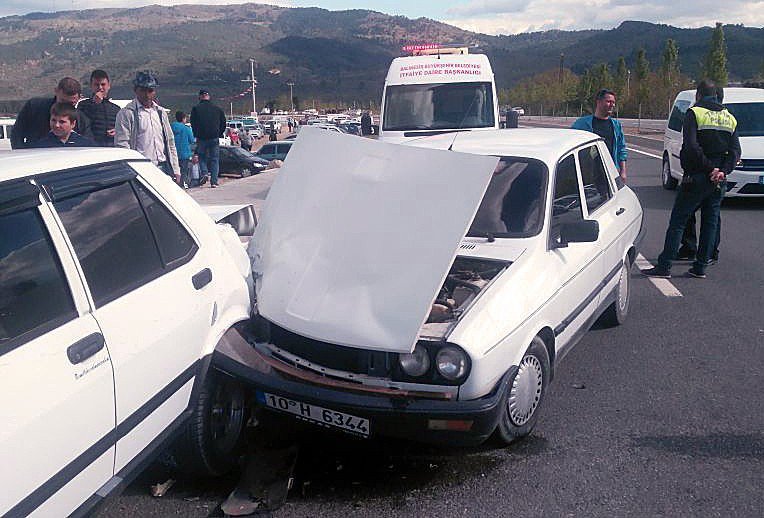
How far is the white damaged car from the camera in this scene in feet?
11.6

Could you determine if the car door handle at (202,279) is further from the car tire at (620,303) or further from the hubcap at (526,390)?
the car tire at (620,303)

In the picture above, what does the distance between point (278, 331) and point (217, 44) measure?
207102 mm

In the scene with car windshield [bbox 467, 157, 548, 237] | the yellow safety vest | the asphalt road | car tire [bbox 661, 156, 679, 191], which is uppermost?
the yellow safety vest

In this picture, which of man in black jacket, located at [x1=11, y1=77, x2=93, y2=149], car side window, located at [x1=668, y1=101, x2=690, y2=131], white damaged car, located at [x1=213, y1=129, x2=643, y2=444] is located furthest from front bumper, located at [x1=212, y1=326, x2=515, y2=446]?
car side window, located at [x1=668, y1=101, x2=690, y2=131]

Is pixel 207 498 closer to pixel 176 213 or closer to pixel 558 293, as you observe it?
pixel 176 213

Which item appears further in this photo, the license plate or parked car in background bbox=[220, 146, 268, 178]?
parked car in background bbox=[220, 146, 268, 178]

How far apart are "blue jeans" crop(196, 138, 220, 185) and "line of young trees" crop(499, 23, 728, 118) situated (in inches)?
1347

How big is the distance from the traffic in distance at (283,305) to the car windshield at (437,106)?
6970 mm

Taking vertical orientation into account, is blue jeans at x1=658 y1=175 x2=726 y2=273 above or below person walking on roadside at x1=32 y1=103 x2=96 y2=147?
below

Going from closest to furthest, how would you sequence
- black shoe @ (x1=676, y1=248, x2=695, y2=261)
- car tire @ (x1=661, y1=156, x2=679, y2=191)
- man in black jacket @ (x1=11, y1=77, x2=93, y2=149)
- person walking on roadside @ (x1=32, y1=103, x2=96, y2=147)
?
person walking on roadside @ (x1=32, y1=103, x2=96, y2=147) < man in black jacket @ (x1=11, y1=77, x2=93, y2=149) < black shoe @ (x1=676, y1=248, x2=695, y2=261) < car tire @ (x1=661, y1=156, x2=679, y2=191)

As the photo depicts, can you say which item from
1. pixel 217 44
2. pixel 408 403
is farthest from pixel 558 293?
pixel 217 44

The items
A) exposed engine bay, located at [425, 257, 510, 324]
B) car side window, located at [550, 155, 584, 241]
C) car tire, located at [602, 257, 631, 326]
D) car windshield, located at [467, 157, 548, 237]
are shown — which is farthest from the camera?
car tire, located at [602, 257, 631, 326]

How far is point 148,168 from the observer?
143 inches

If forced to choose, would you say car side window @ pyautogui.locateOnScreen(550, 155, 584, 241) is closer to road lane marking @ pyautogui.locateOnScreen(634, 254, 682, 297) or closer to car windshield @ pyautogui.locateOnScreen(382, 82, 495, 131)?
road lane marking @ pyautogui.locateOnScreen(634, 254, 682, 297)
